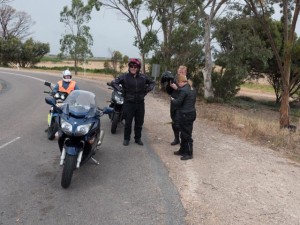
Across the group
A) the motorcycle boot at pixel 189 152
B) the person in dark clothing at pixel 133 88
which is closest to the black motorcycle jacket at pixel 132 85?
the person in dark clothing at pixel 133 88

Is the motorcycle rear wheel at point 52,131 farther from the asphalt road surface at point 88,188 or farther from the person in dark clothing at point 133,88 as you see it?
the person in dark clothing at point 133,88

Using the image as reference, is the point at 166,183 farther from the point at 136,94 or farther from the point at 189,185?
the point at 136,94

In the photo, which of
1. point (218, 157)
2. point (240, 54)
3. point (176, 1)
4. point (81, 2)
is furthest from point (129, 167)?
point (81, 2)

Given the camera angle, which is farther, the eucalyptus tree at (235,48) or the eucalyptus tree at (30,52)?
the eucalyptus tree at (30,52)

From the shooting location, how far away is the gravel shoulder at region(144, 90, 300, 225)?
525 cm

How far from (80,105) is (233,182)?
112 inches

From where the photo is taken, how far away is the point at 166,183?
634cm

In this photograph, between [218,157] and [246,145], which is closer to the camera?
[218,157]

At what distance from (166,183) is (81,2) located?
41.9 meters

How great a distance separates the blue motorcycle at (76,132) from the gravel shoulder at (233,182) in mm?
1570

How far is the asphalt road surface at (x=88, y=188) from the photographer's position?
16.3 feet

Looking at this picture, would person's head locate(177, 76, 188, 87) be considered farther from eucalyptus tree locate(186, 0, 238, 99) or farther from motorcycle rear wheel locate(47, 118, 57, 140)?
eucalyptus tree locate(186, 0, 238, 99)

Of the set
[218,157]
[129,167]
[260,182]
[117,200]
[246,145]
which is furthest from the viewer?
[246,145]

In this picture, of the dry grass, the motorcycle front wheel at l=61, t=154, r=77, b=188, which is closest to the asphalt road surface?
the motorcycle front wheel at l=61, t=154, r=77, b=188
